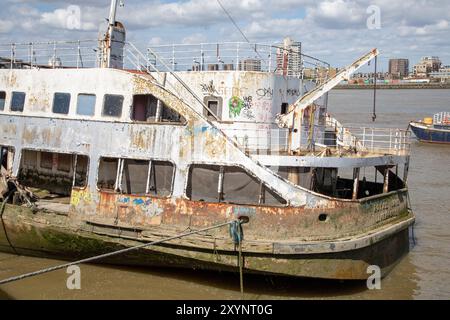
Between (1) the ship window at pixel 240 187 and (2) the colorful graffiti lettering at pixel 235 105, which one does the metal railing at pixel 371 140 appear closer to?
(2) the colorful graffiti lettering at pixel 235 105

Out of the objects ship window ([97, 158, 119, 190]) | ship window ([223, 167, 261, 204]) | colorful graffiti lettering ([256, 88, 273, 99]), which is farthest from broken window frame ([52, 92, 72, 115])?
colorful graffiti lettering ([256, 88, 273, 99])

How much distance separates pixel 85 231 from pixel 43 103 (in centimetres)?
357

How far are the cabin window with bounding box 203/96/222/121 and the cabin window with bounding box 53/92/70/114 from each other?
3.29 meters

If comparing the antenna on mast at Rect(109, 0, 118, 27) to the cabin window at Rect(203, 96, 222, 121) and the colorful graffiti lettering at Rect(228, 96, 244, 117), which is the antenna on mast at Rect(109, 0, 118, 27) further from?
the colorful graffiti lettering at Rect(228, 96, 244, 117)

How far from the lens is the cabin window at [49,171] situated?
13469mm

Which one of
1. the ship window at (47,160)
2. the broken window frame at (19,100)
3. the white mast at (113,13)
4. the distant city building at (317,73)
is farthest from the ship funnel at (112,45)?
the distant city building at (317,73)

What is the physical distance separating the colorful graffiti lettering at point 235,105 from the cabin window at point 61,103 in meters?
3.90

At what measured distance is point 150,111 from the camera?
11.5 meters

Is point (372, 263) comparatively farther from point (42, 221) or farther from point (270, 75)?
point (42, 221)

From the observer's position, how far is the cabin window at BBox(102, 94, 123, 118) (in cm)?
1120

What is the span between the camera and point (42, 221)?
11438 mm

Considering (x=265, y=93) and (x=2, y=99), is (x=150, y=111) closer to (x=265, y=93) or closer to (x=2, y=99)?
(x=265, y=93)
